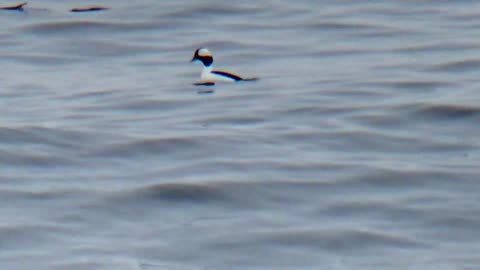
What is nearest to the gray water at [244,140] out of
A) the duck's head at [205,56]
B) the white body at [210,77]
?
the white body at [210,77]

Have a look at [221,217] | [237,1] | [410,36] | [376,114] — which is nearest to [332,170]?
[221,217]

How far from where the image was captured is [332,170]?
38.0ft

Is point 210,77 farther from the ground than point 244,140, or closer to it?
closer to it

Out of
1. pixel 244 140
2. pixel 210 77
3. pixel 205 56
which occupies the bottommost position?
pixel 210 77

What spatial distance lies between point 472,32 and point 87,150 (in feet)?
26.4

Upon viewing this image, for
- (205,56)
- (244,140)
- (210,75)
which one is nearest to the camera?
(244,140)

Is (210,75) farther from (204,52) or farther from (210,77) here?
(204,52)

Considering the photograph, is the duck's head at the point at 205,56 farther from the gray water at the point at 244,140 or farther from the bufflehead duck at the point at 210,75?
the gray water at the point at 244,140

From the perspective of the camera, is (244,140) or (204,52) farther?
(204,52)

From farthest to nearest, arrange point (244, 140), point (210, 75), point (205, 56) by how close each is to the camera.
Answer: point (205, 56)
point (210, 75)
point (244, 140)

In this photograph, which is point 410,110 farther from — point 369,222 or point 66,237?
point 66,237

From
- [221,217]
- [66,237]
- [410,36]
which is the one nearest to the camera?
[66,237]

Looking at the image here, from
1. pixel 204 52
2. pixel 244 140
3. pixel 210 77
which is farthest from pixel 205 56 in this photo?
pixel 244 140

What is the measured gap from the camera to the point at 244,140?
13.0 meters
